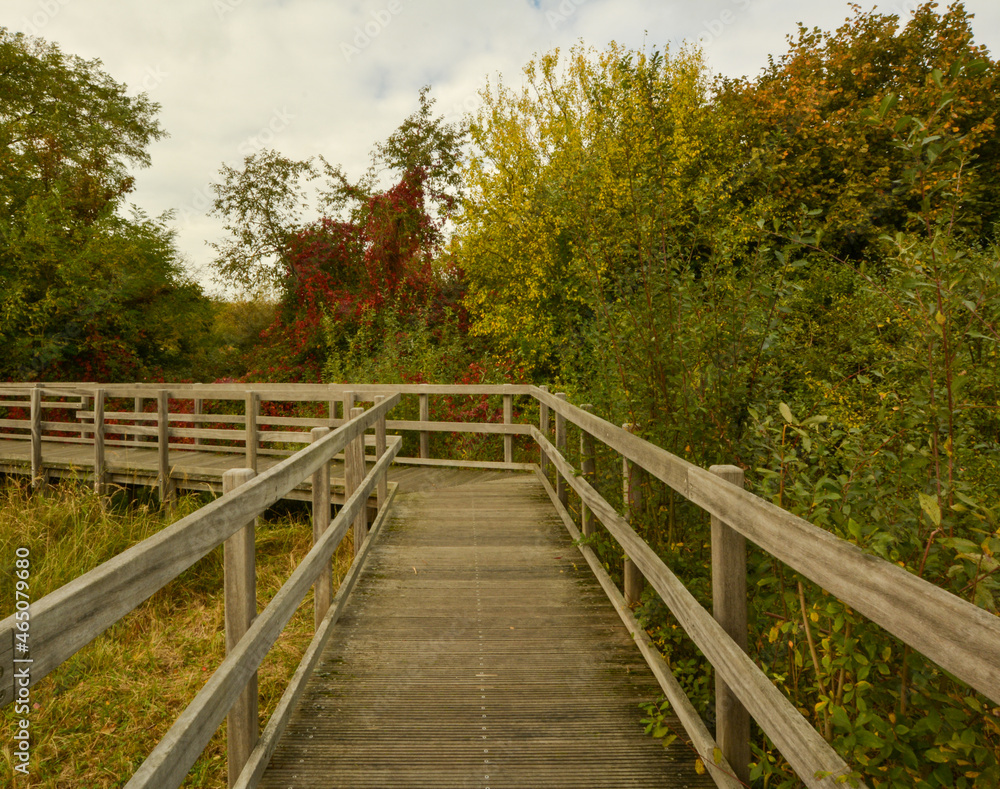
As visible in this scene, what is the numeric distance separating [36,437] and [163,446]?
2.84 metres

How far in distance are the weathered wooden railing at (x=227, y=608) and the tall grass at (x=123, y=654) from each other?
153cm

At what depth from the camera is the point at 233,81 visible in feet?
27.8

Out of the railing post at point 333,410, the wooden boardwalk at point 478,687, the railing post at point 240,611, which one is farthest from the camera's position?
the railing post at point 333,410

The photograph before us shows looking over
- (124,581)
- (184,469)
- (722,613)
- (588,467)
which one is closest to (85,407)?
(184,469)

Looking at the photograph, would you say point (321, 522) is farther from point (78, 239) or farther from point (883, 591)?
point (78, 239)

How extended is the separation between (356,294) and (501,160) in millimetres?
5655

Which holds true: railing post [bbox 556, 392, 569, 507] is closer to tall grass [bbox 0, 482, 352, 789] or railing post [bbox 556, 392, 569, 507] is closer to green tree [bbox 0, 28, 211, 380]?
tall grass [bbox 0, 482, 352, 789]

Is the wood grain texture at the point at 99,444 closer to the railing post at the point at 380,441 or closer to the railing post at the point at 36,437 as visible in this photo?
the railing post at the point at 36,437

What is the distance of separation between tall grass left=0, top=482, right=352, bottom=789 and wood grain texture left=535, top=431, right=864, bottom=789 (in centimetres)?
284

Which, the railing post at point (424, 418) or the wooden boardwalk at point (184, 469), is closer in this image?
the wooden boardwalk at point (184, 469)

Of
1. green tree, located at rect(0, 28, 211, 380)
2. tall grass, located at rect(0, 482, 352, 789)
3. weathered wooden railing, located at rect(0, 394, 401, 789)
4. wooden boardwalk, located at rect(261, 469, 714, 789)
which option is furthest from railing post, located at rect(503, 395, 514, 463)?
green tree, located at rect(0, 28, 211, 380)

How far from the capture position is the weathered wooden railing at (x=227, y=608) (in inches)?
43.6

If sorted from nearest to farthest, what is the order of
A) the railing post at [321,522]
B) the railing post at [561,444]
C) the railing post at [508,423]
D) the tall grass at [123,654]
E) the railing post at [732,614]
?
the railing post at [732,614], the railing post at [321,522], the tall grass at [123,654], the railing post at [561,444], the railing post at [508,423]

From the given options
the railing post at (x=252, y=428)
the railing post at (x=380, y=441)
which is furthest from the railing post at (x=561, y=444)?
the railing post at (x=252, y=428)
